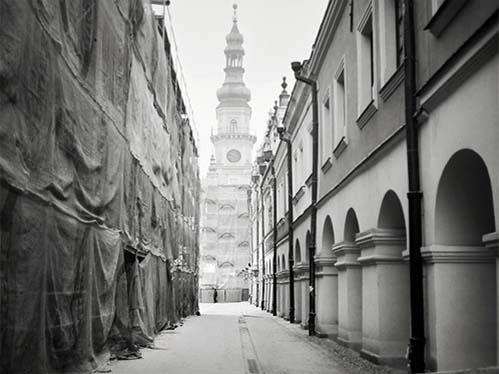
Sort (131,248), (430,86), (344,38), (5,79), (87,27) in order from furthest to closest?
(344,38) → (131,248) → (87,27) → (430,86) → (5,79)

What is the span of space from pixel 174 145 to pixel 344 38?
8.92m

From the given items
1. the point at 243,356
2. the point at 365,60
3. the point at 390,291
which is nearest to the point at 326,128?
the point at 365,60

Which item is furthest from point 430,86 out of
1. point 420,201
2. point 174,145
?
point 174,145

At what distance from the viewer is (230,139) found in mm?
92625

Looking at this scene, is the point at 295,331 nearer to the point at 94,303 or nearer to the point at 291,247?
the point at 291,247

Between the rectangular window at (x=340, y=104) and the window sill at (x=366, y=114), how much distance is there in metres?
2.28

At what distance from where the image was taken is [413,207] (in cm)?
920

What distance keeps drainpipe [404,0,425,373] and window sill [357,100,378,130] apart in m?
2.38

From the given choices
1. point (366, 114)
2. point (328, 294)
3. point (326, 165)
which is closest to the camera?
point (366, 114)

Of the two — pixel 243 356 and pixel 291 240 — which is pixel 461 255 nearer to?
pixel 243 356

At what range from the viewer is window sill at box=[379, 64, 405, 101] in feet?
33.1

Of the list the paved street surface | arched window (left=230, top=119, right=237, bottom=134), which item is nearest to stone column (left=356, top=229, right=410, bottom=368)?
the paved street surface

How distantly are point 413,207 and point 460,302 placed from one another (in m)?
1.38

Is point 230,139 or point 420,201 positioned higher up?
point 230,139
